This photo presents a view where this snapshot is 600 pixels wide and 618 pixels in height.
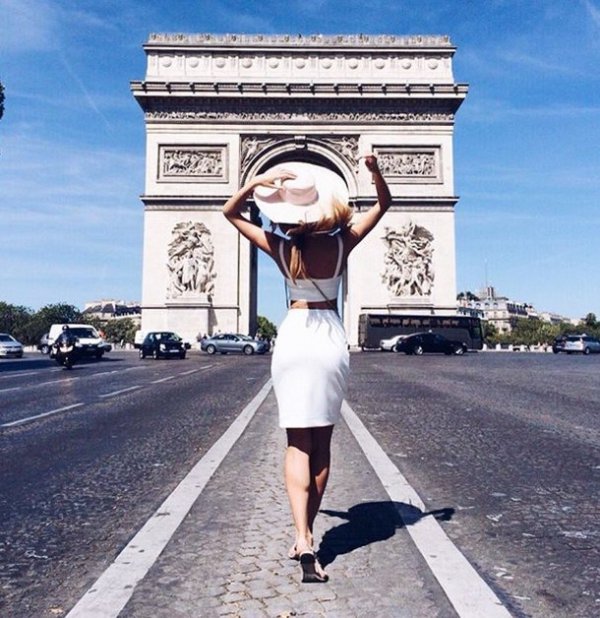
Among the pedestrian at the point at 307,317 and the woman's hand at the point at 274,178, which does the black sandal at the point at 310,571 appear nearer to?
the pedestrian at the point at 307,317

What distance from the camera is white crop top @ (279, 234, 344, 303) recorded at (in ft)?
9.65

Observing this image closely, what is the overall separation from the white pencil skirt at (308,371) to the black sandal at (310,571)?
0.50 m

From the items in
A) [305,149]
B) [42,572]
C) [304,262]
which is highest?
[305,149]

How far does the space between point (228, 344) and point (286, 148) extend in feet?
36.9

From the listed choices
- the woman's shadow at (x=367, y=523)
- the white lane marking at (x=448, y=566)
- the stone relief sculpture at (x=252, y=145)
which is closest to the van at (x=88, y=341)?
the stone relief sculpture at (x=252, y=145)

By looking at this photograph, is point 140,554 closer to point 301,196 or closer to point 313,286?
point 313,286

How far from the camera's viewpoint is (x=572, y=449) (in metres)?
5.70

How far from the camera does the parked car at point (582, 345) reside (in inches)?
1781

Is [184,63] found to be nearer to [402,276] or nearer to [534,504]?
[402,276]

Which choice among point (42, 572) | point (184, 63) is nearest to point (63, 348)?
point (42, 572)

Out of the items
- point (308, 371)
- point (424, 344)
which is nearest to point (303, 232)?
point (308, 371)

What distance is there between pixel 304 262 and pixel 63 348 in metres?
18.8

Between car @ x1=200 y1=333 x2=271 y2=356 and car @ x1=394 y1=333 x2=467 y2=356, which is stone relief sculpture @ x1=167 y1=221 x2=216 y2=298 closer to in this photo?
car @ x1=200 y1=333 x2=271 y2=356

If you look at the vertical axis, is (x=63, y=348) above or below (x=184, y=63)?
below
